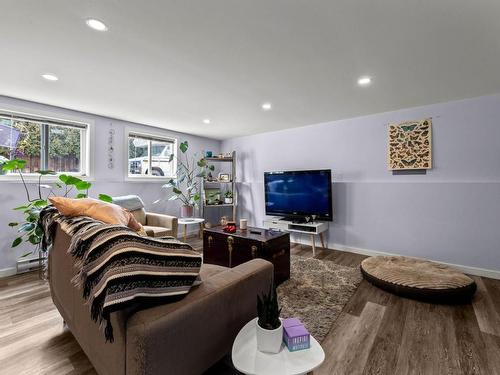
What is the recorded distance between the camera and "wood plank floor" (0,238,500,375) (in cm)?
146

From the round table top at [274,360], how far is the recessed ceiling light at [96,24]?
2.05m

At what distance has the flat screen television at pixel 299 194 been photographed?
368 cm

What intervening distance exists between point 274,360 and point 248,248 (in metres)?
1.61

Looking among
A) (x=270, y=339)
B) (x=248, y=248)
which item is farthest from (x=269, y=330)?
(x=248, y=248)

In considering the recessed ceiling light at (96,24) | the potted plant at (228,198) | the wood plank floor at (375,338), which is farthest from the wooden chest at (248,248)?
the recessed ceiling light at (96,24)

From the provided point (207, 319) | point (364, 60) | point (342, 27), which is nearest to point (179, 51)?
point (342, 27)

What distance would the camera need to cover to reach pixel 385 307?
213 cm

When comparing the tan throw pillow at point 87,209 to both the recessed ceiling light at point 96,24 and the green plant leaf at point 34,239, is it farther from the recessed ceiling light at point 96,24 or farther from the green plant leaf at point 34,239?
the green plant leaf at point 34,239

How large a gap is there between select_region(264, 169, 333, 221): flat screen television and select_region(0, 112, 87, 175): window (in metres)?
2.99

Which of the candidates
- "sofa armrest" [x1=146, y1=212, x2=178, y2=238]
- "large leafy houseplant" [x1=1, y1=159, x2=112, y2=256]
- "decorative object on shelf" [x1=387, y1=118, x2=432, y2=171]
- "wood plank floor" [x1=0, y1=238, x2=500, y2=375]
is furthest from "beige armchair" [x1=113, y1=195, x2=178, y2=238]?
"decorative object on shelf" [x1=387, y1=118, x2=432, y2=171]

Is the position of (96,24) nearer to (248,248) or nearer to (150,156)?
(248,248)

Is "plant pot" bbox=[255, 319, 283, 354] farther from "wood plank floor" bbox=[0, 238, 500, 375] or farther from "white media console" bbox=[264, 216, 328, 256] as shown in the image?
"white media console" bbox=[264, 216, 328, 256]

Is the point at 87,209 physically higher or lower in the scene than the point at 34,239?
higher

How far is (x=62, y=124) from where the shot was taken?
3.29 metres
